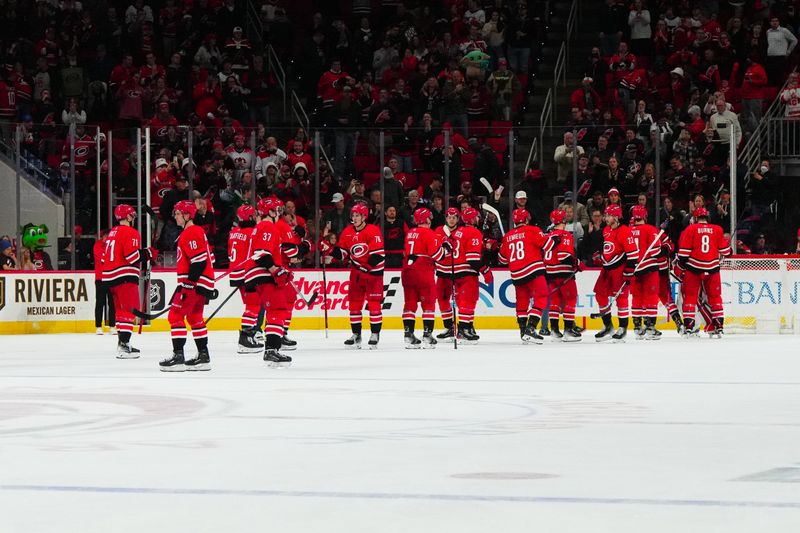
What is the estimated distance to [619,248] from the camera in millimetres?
19047

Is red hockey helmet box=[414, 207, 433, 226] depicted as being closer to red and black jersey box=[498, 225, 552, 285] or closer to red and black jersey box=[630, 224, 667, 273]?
red and black jersey box=[498, 225, 552, 285]

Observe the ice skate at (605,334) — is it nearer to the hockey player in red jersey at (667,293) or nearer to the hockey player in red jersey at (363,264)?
the hockey player in red jersey at (667,293)

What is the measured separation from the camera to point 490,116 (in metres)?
24.6

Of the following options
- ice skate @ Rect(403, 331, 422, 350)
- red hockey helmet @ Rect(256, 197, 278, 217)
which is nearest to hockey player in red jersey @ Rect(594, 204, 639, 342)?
ice skate @ Rect(403, 331, 422, 350)

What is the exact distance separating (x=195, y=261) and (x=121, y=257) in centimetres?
242

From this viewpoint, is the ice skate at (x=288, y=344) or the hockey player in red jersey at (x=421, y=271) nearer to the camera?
the ice skate at (x=288, y=344)

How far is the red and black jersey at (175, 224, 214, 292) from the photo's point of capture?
1336 cm

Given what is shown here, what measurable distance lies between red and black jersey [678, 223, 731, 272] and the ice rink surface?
5379 mm

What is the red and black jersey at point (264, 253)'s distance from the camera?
47.1 feet

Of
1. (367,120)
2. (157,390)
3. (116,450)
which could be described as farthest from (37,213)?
(116,450)

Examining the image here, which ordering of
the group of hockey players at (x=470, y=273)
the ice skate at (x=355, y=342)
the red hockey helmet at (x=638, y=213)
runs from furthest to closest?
the red hockey helmet at (x=638, y=213) < the ice skate at (x=355, y=342) < the group of hockey players at (x=470, y=273)

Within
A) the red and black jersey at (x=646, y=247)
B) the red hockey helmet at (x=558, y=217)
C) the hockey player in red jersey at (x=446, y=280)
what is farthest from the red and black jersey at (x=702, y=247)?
the hockey player in red jersey at (x=446, y=280)

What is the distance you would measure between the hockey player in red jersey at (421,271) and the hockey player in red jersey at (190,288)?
457cm

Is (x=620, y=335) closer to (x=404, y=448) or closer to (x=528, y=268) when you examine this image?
(x=528, y=268)
